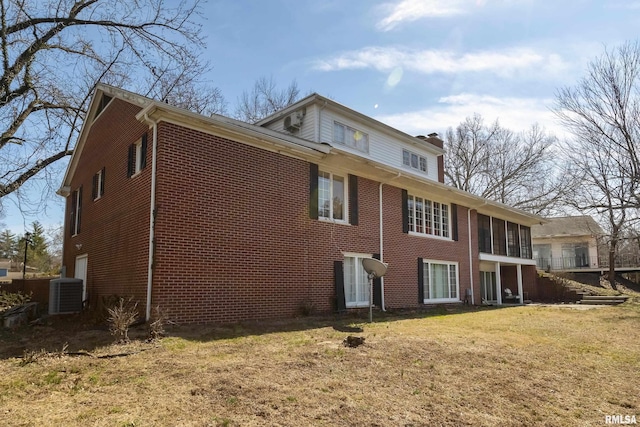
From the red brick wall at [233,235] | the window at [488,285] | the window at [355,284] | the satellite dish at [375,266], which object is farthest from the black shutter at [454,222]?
the satellite dish at [375,266]

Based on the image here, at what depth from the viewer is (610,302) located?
20.0 meters

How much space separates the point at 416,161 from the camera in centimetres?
1970

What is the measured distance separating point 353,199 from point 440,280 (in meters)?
5.83

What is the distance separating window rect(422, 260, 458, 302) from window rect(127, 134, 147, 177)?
10081mm

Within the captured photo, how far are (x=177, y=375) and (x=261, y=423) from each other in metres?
1.80

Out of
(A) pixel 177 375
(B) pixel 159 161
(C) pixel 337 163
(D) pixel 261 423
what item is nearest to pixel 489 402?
(D) pixel 261 423

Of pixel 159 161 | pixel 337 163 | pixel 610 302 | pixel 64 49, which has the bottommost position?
pixel 610 302

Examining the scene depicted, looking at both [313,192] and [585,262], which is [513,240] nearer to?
[313,192]

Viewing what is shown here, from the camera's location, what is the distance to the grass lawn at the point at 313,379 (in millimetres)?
4324

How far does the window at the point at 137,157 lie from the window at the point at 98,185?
2.87 meters

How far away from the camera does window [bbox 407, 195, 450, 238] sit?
15.6m

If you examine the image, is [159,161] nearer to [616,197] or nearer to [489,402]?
[489,402]

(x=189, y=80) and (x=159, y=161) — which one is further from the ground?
(x=189, y=80)

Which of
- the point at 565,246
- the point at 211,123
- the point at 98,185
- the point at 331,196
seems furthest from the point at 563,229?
the point at 98,185
